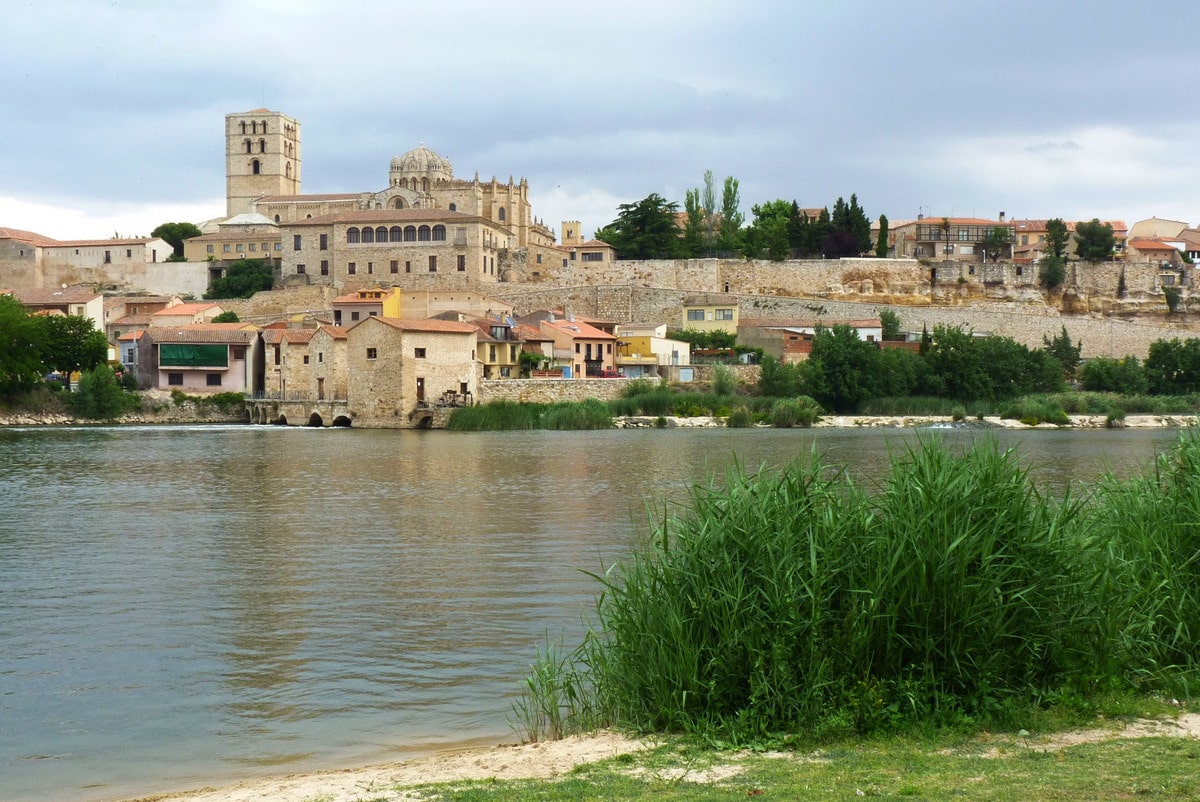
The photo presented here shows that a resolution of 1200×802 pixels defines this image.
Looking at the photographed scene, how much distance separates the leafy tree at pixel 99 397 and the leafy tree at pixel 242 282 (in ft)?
55.5

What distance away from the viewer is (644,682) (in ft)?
21.4

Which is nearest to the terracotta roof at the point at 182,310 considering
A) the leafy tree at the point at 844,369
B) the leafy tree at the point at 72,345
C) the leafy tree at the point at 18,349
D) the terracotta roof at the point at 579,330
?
the leafy tree at the point at 72,345

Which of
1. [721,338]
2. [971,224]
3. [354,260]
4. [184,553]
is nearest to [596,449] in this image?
[184,553]

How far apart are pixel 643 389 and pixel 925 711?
1529 inches

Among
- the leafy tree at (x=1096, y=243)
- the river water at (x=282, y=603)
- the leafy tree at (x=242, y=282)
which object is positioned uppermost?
the leafy tree at (x=1096, y=243)

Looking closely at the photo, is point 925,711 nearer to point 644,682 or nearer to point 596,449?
point 644,682

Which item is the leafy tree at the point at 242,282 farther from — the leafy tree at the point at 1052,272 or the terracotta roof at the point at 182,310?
the leafy tree at the point at 1052,272

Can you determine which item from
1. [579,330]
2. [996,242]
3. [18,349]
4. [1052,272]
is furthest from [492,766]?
[996,242]

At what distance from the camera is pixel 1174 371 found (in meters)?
49.8

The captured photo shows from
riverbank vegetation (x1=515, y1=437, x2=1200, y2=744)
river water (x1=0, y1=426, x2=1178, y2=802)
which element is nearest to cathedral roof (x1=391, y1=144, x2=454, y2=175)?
river water (x1=0, y1=426, x2=1178, y2=802)

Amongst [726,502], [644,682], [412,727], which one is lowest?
[412,727]

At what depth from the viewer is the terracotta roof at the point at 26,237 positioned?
63.6 metres

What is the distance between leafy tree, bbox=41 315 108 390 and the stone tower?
126 ft

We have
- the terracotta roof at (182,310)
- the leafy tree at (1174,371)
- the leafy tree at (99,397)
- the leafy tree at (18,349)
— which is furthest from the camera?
the terracotta roof at (182,310)
